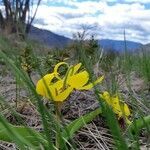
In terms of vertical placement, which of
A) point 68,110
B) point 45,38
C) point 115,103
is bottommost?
point 68,110

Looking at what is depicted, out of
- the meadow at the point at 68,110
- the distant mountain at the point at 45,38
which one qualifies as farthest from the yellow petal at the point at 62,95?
the distant mountain at the point at 45,38

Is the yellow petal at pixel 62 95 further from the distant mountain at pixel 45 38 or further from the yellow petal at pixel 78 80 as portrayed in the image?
the distant mountain at pixel 45 38

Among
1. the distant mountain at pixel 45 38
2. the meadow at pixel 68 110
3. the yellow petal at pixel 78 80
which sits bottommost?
the meadow at pixel 68 110

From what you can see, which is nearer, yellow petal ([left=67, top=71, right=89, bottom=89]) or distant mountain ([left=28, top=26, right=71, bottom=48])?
yellow petal ([left=67, top=71, right=89, bottom=89])

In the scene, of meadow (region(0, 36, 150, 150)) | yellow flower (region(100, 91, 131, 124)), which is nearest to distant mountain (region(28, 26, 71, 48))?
meadow (region(0, 36, 150, 150))

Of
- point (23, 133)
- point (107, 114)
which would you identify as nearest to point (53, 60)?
point (23, 133)

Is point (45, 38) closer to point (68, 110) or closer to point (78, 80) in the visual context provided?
point (68, 110)

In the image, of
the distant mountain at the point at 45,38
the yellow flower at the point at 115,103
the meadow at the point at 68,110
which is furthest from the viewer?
the distant mountain at the point at 45,38

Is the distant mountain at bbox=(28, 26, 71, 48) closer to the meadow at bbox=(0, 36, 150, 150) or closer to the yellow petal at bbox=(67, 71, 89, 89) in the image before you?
the meadow at bbox=(0, 36, 150, 150)

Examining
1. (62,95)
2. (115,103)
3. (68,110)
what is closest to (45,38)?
(68,110)

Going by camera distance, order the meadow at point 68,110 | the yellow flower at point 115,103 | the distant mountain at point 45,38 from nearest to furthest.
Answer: the meadow at point 68,110 < the yellow flower at point 115,103 < the distant mountain at point 45,38
